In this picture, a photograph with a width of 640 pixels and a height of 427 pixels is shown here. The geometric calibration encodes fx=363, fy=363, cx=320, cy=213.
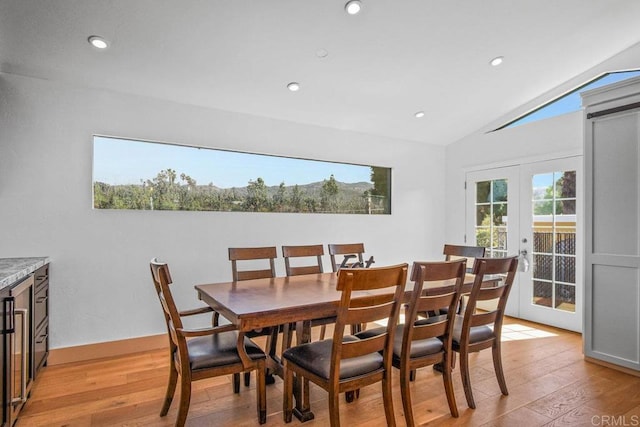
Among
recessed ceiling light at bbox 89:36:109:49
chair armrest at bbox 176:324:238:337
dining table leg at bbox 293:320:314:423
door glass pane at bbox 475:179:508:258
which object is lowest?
dining table leg at bbox 293:320:314:423

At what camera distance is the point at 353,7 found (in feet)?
8.50

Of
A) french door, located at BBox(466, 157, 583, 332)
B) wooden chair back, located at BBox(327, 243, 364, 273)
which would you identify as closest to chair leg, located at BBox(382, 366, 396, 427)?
wooden chair back, located at BBox(327, 243, 364, 273)

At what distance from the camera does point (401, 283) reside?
195 cm

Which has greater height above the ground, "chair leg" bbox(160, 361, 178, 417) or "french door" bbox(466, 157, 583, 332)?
"french door" bbox(466, 157, 583, 332)

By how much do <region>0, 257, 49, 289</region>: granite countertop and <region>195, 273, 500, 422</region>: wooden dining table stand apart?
3.45 feet

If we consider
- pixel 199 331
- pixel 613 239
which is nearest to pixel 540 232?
pixel 613 239

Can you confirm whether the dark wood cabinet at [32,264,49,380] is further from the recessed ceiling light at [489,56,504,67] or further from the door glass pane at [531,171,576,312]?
the door glass pane at [531,171,576,312]

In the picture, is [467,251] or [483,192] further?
[483,192]

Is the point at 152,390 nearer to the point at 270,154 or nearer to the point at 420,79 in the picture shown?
the point at 270,154

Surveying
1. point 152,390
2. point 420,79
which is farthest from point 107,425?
point 420,79

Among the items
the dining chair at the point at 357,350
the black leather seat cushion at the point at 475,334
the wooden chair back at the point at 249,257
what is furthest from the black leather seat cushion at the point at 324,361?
the wooden chair back at the point at 249,257

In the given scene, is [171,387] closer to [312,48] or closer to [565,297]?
[312,48]

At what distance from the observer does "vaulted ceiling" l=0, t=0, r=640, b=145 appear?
8.28 ft

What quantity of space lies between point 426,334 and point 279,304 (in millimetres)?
921
